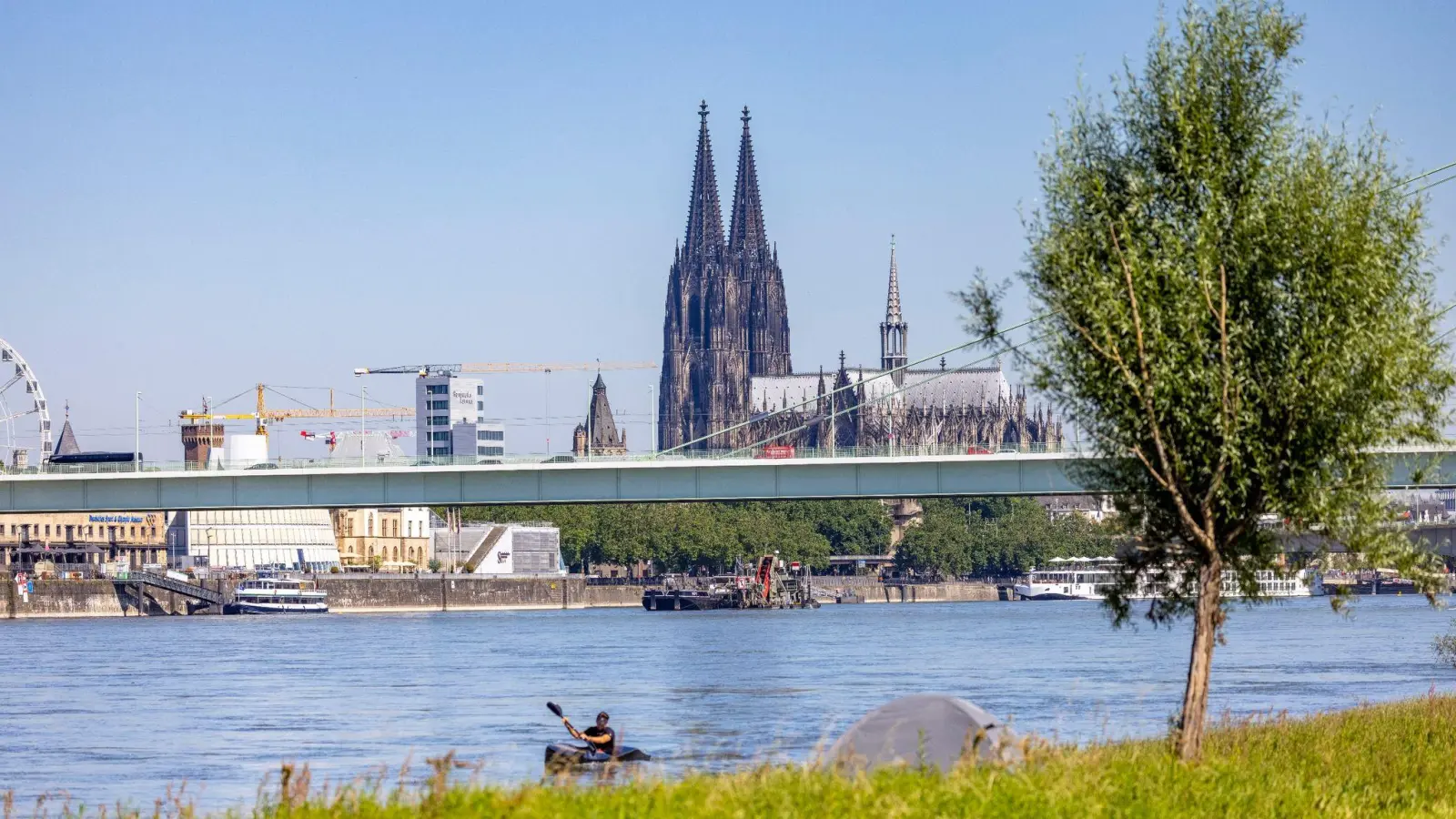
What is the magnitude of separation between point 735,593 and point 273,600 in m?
39.3

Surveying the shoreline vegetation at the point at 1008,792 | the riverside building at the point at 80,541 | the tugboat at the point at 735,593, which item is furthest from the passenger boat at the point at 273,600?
the shoreline vegetation at the point at 1008,792

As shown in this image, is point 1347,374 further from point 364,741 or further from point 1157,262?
point 364,741

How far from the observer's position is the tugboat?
6191 inches

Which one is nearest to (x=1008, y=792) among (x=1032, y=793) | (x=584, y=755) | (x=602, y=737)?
(x=1032, y=793)

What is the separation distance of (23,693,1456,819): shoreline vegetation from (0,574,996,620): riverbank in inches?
4385

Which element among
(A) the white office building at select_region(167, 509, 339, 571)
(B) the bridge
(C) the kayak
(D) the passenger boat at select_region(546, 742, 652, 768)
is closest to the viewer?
(D) the passenger boat at select_region(546, 742, 652, 768)

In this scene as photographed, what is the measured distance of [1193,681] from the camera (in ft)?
70.9

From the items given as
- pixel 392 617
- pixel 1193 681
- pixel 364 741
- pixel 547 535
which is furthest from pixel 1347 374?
pixel 547 535

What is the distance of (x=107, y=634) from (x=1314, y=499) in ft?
282

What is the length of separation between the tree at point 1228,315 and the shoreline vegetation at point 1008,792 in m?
1.81

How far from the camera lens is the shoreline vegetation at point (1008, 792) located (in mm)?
15180

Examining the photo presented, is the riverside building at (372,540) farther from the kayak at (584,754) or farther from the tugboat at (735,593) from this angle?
the kayak at (584,754)

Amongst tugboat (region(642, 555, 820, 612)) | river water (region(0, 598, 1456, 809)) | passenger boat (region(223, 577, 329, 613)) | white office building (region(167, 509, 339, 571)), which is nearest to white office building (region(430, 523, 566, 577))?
tugboat (region(642, 555, 820, 612))

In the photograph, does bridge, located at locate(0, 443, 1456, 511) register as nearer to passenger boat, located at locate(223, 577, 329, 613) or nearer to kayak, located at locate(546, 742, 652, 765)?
kayak, located at locate(546, 742, 652, 765)
